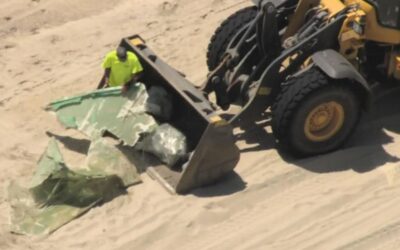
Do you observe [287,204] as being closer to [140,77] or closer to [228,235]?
[228,235]

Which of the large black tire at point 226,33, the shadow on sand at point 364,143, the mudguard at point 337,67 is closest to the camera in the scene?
the mudguard at point 337,67

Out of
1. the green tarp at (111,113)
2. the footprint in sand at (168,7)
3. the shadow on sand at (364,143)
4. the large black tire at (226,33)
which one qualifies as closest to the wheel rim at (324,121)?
the shadow on sand at (364,143)

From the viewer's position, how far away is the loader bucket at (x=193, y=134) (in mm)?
7824

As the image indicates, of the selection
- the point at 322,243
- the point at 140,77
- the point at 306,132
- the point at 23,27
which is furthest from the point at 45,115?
the point at 322,243

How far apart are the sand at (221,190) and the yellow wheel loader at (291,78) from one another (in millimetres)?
249

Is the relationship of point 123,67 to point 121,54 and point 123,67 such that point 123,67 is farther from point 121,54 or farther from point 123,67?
point 121,54

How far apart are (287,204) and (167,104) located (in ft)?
5.59

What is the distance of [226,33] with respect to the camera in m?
9.30

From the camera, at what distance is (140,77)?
9.03 metres

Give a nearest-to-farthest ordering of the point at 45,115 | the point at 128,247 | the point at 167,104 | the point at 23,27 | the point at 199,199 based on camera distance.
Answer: the point at 128,247 < the point at 199,199 < the point at 167,104 < the point at 45,115 < the point at 23,27

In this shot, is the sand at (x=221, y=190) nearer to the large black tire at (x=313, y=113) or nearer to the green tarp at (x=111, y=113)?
the large black tire at (x=313, y=113)

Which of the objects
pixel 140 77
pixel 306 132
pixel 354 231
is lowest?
pixel 354 231

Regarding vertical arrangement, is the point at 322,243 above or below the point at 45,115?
below

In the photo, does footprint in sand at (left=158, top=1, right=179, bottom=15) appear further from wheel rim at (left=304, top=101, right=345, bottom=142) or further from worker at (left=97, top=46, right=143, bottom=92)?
wheel rim at (left=304, top=101, right=345, bottom=142)
